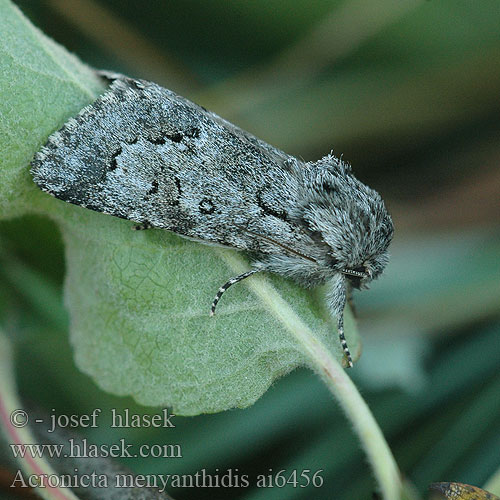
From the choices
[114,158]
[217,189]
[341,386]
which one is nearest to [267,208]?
[217,189]

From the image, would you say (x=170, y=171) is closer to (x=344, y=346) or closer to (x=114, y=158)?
(x=114, y=158)

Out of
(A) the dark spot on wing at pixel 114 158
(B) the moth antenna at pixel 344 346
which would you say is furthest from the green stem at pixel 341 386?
(A) the dark spot on wing at pixel 114 158

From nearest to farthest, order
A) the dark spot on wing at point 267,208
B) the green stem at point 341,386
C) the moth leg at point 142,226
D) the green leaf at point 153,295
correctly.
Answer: the green stem at point 341,386 < the green leaf at point 153,295 < the moth leg at point 142,226 < the dark spot on wing at point 267,208

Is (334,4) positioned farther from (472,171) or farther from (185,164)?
(185,164)

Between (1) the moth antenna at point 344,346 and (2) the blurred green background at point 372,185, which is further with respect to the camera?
(2) the blurred green background at point 372,185

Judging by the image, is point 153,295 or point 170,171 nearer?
point 153,295

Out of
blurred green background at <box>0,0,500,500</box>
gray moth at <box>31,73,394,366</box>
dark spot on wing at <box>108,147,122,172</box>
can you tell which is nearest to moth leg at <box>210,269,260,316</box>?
gray moth at <box>31,73,394,366</box>

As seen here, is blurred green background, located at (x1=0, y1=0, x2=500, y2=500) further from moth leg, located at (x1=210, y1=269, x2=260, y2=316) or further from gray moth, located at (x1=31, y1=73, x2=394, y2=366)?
moth leg, located at (x1=210, y1=269, x2=260, y2=316)

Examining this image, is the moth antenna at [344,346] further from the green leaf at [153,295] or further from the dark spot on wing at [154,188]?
the dark spot on wing at [154,188]
